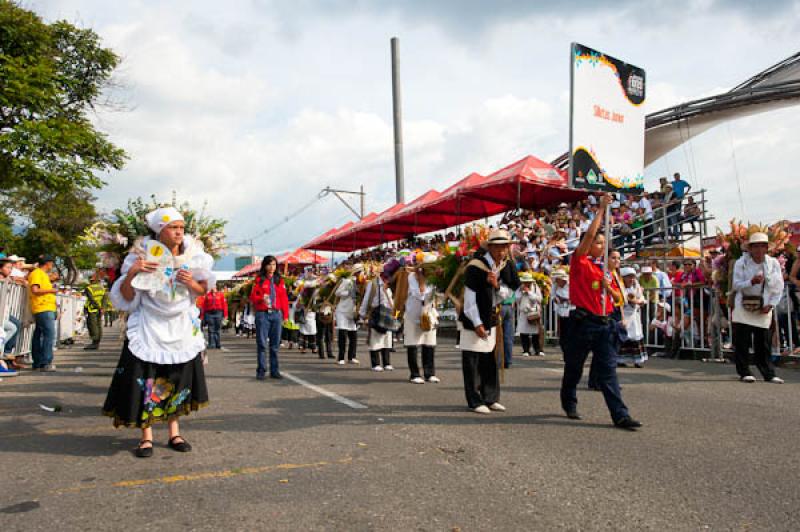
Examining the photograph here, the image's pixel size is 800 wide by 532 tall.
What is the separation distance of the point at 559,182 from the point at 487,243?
41.4ft

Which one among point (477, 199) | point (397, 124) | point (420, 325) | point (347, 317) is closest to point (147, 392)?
point (420, 325)

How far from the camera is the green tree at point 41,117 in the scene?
1855cm

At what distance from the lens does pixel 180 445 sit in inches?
204

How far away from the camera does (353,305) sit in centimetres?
1309

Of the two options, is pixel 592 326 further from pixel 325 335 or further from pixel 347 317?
pixel 325 335

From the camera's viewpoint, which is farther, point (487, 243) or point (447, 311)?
point (447, 311)

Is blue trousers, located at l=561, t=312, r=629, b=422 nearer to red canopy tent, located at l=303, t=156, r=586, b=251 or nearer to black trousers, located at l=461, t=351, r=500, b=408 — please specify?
black trousers, located at l=461, t=351, r=500, b=408

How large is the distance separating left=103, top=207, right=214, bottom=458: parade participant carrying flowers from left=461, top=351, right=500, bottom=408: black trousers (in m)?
2.91

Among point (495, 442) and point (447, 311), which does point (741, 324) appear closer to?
point (495, 442)

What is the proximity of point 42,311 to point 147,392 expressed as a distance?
754 cm

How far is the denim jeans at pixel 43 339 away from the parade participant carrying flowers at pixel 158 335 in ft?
23.7

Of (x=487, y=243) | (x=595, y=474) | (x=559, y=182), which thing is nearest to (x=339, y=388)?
(x=487, y=243)

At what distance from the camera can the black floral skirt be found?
5070 millimetres

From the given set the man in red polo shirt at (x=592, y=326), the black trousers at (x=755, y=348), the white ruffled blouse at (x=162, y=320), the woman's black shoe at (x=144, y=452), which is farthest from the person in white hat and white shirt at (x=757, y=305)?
the woman's black shoe at (x=144, y=452)
